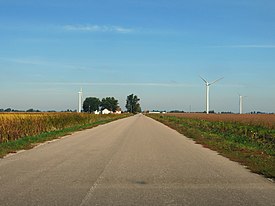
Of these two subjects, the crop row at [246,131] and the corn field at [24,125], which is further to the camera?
the corn field at [24,125]

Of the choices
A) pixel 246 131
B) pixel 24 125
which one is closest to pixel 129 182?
pixel 24 125

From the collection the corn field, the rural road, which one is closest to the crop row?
the rural road

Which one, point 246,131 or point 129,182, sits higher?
point 246,131

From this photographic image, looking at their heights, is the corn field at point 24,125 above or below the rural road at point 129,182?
above

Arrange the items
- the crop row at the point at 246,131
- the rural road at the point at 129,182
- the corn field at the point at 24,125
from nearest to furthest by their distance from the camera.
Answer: the rural road at the point at 129,182
the crop row at the point at 246,131
the corn field at the point at 24,125

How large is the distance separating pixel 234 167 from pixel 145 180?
13.8 feet

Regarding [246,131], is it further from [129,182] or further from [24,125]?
[129,182]

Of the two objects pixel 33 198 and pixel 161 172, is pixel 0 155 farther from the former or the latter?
pixel 33 198

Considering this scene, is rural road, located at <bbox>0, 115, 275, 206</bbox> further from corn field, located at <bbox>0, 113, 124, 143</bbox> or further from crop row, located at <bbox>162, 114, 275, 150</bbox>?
corn field, located at <bbox>0, 113, 124, 143</bbox>

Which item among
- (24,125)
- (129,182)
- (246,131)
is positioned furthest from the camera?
(246,131)

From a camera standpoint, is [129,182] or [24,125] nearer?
[129,182]

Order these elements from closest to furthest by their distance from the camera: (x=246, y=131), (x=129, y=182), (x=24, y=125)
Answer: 1. (x=129, y=182)
2. (x=24, y=125)
3. (x=246, y=131)

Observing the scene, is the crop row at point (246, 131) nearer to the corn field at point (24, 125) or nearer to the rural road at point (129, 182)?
the rural road at point (129, 182)

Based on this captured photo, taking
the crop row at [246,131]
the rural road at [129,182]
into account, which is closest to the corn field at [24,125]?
the rural road at [129,182]
